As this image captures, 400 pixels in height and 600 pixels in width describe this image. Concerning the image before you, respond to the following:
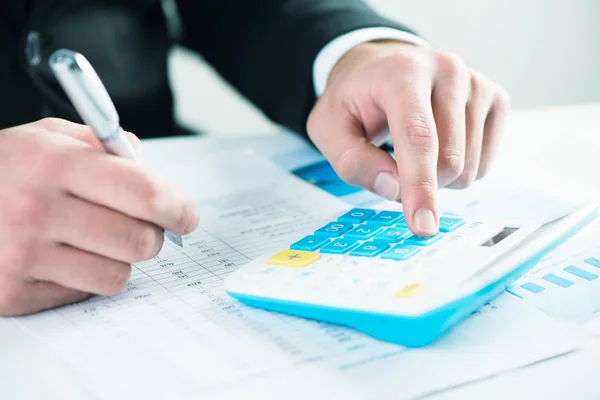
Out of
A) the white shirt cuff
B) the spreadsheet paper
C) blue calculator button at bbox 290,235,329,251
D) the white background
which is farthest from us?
the white background

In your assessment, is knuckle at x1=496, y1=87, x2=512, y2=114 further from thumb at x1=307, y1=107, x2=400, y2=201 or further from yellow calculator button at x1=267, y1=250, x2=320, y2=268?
Result: yellow calculator button at x1=267, y1=250, x2=320, y2=268

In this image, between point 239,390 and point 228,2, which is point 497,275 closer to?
point 239,390

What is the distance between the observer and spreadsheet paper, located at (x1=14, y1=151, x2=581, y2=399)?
31 centimetres

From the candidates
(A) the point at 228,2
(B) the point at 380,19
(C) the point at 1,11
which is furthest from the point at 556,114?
(C) the point at 1,11

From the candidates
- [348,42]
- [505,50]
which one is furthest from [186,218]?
[505,50]

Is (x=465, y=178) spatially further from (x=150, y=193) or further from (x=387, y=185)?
(x=150, y=193)

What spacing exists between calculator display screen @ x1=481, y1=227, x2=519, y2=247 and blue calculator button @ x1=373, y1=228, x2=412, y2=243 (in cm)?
5

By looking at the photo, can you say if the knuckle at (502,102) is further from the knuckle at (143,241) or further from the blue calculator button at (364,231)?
the knuckle at (143,241)

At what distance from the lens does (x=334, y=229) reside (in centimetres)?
44

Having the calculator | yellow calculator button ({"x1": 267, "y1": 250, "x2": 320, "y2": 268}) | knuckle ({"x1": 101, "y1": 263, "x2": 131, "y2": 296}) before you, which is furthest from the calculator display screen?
knuckle ({"x1": 101, "y1": 263, "x2": 131, "y2": 296})

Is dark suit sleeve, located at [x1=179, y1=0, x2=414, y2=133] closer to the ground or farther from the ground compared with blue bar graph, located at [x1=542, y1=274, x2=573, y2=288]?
farther from the ground

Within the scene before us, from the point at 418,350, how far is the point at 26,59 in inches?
21.2

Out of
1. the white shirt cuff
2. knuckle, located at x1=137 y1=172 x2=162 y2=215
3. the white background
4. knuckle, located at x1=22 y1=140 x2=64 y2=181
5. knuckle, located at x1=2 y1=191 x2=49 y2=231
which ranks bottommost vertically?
the white background

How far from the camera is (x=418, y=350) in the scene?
34cm
